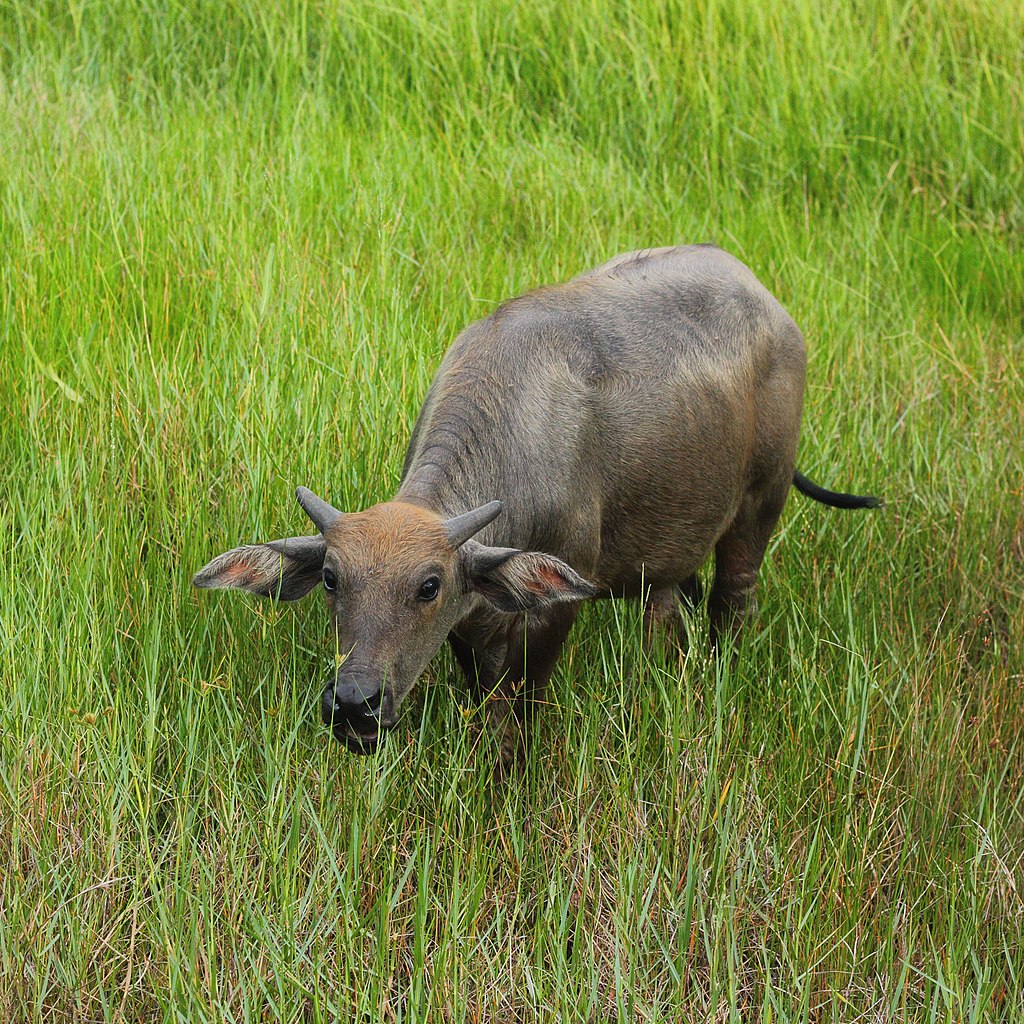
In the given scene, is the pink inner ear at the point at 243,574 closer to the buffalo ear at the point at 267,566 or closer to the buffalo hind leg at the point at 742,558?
the buffalo ear at the point at 267,566

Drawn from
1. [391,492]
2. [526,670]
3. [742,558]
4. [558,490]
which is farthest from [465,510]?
[742,558]

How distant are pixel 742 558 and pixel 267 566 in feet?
7.05

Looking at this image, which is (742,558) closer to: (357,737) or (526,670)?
(526,670)

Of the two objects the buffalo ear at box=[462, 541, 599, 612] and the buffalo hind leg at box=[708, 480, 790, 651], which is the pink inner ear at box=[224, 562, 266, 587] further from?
the buffalo hind leg at box=[708, 480, 790, 651]

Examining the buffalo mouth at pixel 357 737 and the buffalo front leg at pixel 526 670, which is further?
the buffalo front leg at pixel 526 670

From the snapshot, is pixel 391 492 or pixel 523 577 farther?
pixel 391 492

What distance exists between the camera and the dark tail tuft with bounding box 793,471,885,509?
4.98m

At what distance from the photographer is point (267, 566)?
3.57 metres

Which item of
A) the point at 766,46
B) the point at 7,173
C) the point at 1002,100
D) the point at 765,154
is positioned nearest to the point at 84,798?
the point at 7,173

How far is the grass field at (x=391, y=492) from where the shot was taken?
3.20 metres

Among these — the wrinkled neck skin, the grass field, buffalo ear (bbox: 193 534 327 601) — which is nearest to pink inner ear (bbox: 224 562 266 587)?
buffalo ear (bbox: 193 534 327 601)

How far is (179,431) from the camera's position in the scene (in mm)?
4469

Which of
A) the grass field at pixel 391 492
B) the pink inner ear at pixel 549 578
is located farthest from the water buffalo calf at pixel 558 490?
the grass field at pixel 391 492

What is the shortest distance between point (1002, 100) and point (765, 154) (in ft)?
5.32
